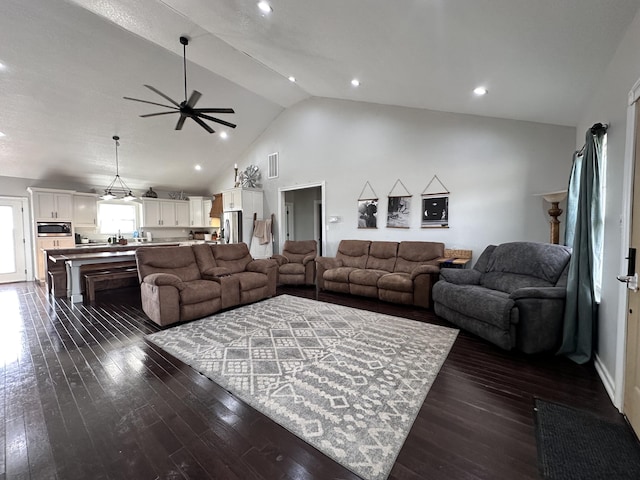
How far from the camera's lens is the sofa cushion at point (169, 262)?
383 centimetres

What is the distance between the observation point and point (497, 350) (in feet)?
9.04

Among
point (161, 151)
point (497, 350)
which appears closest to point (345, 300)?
point (497, 350)

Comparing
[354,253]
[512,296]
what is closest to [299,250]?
[354,253]

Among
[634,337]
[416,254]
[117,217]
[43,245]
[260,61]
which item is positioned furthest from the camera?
[117,217]

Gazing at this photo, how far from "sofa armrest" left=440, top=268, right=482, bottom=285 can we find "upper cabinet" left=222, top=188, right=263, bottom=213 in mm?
5198

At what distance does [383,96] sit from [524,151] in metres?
2.28

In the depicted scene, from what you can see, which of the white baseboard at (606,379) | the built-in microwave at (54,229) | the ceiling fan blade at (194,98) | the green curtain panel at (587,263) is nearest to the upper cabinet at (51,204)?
the built-in microwave at (54,229)

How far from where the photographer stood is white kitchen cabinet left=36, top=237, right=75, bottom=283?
6525 mm

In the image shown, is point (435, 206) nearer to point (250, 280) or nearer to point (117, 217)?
point (250, 280)

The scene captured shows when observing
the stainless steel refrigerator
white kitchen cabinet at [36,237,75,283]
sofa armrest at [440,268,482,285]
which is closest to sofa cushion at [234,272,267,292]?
sofa armrest at [440,268,482,285]

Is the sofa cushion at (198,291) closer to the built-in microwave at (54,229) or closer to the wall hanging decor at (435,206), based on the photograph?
the wall hanging decor at (435,206)

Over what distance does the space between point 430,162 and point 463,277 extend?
7.44ft

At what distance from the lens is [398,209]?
5305 mm

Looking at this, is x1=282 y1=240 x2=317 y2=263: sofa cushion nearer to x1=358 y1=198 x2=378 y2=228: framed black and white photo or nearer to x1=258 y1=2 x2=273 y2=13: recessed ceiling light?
x1=358 y1=198 x2=378 y2=228: framed black and white photo
